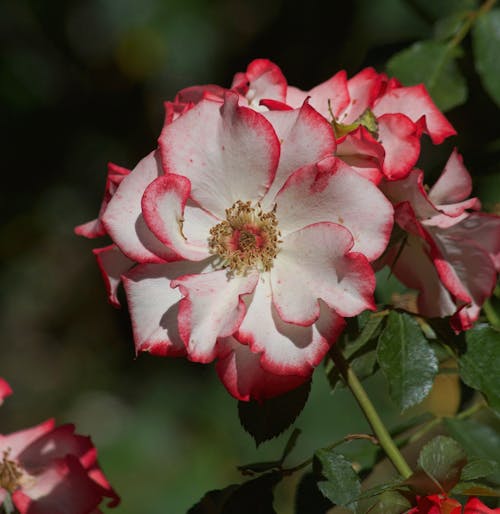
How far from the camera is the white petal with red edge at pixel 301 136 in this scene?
0.72 meters

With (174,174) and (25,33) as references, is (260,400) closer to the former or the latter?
(174,174)

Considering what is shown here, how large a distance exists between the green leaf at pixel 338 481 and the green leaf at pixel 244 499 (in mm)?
77

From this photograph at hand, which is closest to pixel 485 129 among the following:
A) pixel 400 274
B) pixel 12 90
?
pixel 400 274

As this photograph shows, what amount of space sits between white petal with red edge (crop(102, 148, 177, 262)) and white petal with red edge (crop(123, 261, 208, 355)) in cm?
2

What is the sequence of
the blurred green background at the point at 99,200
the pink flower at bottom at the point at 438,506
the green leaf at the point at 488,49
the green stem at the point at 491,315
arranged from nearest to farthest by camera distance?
1. the pink flower at bottom at the point at 438,506
2. the green stem at the point at 491,315
3. the green leaf at the point at 488,49
4. the blurred green background at the point at 99,200

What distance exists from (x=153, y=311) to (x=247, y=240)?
10 cm

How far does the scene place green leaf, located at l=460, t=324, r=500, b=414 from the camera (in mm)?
784

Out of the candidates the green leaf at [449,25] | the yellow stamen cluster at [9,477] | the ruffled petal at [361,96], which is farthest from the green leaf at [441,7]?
the yellow stamen cluster at [9,477]

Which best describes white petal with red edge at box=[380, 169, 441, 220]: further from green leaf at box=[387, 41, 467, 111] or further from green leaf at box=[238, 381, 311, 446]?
green leaf at box=[387, 41, 467, 111]

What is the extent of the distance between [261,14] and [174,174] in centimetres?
168

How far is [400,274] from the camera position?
2.82 feet

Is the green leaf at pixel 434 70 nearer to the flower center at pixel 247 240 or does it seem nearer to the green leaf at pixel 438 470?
the flower center at pixel 247 240

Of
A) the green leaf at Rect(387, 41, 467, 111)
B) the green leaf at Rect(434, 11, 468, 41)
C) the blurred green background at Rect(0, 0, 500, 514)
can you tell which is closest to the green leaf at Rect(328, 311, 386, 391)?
the green leaf at Rect(387, 41, 467, 111)

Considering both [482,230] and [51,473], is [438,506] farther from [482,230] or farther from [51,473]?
[51,473]
